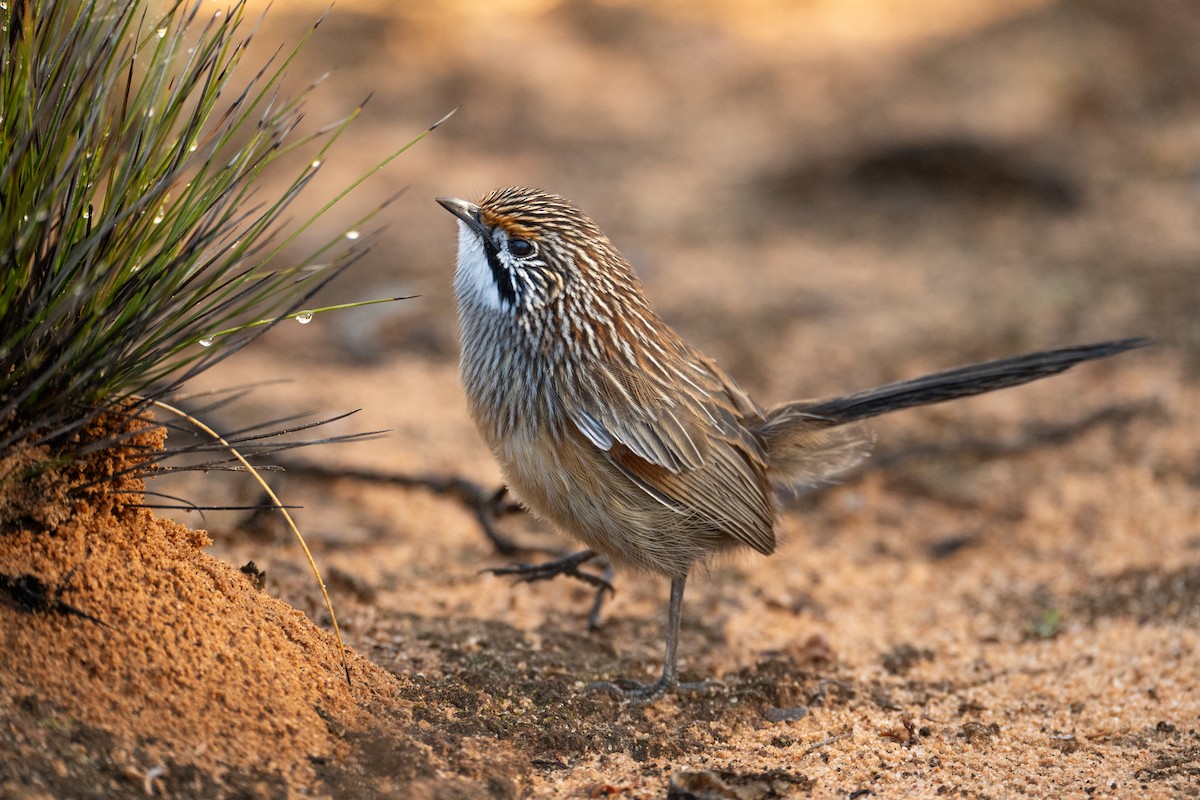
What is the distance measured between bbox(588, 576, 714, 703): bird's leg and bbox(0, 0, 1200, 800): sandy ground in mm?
81

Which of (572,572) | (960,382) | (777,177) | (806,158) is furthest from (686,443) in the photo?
(806,158)

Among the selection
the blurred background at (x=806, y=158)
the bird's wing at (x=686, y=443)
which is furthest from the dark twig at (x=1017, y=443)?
the bird's wing at (x=686, y=443)

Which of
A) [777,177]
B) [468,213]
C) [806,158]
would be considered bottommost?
[468,213]

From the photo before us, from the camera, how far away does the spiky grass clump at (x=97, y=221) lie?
2904 mm

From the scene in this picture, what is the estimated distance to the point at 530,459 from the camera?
4.10 metres

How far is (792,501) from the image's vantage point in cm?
641

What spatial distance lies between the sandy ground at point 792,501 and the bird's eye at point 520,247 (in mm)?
1482

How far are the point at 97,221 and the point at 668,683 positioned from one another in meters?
2.46

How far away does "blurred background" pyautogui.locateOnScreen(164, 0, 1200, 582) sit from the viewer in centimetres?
755

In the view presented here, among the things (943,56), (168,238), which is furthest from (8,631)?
(943,56)

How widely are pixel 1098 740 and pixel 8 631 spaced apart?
3.34 meters

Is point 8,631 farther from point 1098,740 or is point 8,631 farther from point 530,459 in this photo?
point 1098,740

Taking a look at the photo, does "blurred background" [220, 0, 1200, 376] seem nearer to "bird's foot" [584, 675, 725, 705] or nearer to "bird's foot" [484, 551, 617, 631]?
"bird's foot" [484, 551, 617, 631]

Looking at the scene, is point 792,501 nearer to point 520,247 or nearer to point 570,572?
point 570,572
